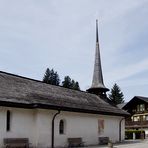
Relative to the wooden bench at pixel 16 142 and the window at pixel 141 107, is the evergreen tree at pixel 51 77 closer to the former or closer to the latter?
the window at pixel 141 107

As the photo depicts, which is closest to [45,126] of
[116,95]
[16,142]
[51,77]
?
[16,142]

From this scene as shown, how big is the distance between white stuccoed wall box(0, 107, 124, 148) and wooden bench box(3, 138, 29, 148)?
280 millimetres

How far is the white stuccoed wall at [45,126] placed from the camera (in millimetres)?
22191

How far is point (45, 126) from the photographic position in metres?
24.0

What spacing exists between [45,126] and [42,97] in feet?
7.37

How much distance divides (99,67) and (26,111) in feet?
58.5

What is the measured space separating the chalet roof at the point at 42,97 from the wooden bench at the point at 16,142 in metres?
2.11

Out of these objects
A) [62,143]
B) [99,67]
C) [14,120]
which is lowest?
[62,143]

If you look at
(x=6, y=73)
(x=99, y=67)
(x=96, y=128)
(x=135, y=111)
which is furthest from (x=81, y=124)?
(x=135, y=111)

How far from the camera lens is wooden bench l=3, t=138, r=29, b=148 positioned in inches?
828

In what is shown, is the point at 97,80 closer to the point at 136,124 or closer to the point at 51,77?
the point at 136,124

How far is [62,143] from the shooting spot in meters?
25.6

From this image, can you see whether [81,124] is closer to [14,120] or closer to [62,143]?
[62,143]

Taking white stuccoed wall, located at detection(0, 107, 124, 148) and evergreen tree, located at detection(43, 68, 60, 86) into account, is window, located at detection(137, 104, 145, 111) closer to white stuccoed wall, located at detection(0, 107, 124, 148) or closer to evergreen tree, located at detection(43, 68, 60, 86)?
evergreen tree, located at detection(43, 68, 60, 86)
